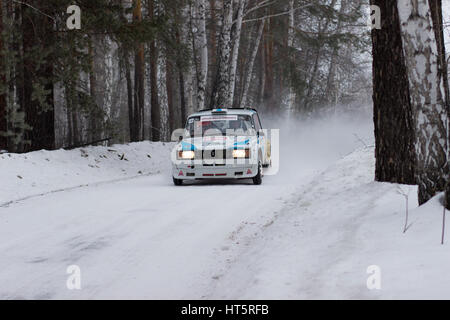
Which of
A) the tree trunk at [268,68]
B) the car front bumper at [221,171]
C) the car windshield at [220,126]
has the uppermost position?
the tree trunk at [268,68]

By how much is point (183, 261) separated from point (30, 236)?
7.85 ft

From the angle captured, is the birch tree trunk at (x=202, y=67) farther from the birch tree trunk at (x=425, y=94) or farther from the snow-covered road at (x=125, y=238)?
the birch tree trunk at (x=425, y=94)

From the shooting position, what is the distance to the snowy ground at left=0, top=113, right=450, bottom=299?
14.3 feet

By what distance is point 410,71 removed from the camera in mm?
5859

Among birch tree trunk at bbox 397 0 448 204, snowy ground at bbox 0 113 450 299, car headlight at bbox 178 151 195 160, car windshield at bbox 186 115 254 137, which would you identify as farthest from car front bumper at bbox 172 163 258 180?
birch tree trunk at bbox 397 0 448 204

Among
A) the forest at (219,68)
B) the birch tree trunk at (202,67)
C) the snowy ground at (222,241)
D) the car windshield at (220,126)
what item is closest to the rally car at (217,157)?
the car windshield at (220,126)

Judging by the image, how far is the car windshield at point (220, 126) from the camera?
1329 centimetres

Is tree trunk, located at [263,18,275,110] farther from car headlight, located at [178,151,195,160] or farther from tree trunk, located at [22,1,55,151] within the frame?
car headlight, located at [178,151,195,160]

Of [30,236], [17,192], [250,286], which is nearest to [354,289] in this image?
[250,286]

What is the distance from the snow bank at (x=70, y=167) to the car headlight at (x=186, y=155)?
105 inches

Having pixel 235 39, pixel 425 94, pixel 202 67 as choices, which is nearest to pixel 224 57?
pixel 202 67

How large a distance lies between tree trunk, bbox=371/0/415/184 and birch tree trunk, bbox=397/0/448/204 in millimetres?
2166

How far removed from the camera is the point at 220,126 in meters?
13.5

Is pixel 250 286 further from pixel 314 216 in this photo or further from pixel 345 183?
pixel 345 183
